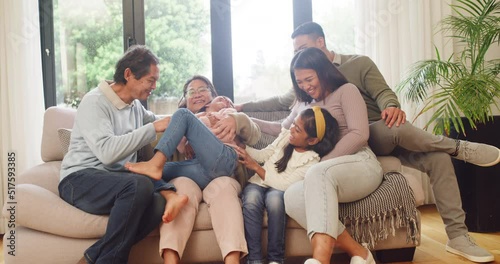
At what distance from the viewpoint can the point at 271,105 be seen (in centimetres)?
299

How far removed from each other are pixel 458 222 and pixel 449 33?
1.81m

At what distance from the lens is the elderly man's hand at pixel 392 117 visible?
2449 mm

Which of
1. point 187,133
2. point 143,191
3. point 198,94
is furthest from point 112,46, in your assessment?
point 143,191

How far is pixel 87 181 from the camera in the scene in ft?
7.02

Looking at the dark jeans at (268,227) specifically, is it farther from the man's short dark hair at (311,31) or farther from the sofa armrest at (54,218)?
the man's short dark hair at (311,31)

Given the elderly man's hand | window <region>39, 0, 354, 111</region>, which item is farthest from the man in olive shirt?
window <region>39, 0, 354, 111</region>

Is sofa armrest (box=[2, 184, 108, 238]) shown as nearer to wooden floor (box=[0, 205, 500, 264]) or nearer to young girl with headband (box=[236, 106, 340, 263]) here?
young girl with headband (box=[236, 106, 340, 263])

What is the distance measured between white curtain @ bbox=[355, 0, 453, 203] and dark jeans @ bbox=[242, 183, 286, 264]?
6.16ft

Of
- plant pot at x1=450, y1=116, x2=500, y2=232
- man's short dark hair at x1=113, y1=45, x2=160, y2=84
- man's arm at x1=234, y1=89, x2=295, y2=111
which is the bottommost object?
plant pot at x1=450, y1=116, x2=500, y2=232

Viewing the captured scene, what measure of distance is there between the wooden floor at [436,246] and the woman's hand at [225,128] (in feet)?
2.57

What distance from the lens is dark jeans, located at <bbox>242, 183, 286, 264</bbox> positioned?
6.97 feet

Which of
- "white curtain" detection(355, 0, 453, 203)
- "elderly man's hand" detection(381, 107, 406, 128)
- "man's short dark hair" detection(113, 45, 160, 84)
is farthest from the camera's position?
"white curtain" detection(355, 0, 453, 203)

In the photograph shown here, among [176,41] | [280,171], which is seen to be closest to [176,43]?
[176,41]

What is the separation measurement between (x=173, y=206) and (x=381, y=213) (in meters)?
0.86
